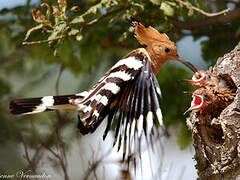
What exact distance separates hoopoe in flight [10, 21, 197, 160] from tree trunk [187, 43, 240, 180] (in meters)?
0.14

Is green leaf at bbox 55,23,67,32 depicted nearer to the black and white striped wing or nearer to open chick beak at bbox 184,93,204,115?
the black and white striped wing

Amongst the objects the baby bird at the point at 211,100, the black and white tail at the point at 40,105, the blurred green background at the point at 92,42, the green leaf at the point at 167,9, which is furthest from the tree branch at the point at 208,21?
the black and white tail at the point at 40,105

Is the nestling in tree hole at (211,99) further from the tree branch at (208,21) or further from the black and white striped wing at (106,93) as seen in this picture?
the tree branch at (208,21)

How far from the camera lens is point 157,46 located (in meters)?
1.21

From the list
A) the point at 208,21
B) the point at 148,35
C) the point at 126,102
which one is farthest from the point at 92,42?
the point at 126,102

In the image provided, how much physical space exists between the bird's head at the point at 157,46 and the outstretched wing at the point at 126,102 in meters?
0.06

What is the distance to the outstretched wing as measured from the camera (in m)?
1.12

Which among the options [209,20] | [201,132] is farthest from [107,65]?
[201,132]

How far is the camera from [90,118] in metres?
1.13

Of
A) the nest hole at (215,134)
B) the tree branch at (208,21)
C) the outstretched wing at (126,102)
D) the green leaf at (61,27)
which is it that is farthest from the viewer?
the tree branch at (208,21)

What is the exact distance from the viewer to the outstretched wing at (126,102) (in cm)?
112

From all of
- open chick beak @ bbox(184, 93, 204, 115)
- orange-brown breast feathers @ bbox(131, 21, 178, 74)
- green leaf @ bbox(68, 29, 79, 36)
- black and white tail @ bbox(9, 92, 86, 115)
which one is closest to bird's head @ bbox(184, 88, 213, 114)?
open chick beak @ bbox(184, 93, 204, 115)

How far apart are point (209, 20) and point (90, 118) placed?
2.85ft

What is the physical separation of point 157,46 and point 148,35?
5 cm
